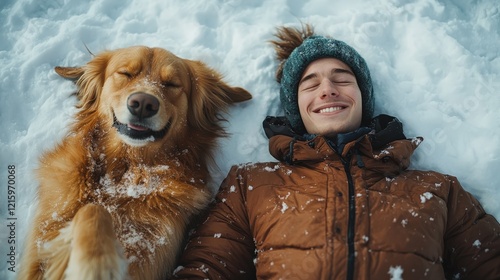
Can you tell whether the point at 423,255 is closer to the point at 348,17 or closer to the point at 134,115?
the point at 134,115

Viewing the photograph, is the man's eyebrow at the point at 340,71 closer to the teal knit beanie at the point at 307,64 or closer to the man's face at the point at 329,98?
the man's face at the point at 329,98

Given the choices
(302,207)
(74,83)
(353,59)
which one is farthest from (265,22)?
(302,207)

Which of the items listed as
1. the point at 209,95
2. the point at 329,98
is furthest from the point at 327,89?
the point at 209,95

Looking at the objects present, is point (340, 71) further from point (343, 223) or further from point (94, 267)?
point (94, 267)

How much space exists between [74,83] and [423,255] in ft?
10.6

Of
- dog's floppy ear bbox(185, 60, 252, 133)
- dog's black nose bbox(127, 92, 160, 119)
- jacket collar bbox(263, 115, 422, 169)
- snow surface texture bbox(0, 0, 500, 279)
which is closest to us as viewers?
dog's black nose bbox(127, 92, 160, 119)

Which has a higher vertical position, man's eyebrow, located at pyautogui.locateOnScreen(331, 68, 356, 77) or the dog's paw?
man's eyebrow, located at pyautogui.locateOnScreen(331, 68, 356, 77)

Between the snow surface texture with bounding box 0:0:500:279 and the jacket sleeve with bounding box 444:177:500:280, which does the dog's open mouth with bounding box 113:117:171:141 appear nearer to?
the snow surface texture with bounding box 0:0:500:279

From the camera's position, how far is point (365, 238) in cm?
244

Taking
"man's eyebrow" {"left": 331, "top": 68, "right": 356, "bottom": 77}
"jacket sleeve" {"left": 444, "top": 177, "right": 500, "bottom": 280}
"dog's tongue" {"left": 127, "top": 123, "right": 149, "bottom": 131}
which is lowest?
"jacket sleeve" {"left": 444, "top": 177, "right": 500, "bottom": 280}

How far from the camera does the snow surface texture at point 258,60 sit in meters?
3.36

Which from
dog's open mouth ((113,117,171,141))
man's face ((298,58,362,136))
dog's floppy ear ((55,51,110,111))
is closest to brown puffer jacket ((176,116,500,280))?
man's face ((298,58,362,136))

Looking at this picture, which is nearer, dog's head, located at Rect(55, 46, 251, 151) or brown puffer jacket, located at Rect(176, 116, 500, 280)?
brown puffer jacket, located at Rect(176, 116, 500, 280)

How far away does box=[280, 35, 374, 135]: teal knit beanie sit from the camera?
11.2 ft
